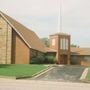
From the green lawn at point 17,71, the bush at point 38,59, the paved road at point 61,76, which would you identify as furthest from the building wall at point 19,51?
the paved road at point 61,76

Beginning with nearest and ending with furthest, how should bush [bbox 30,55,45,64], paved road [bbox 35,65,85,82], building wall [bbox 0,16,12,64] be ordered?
1. paved road [bbox 35,65,85,82]
2. building wall [bbox 0,16,12,64]
3. bush [bbox 30,55,45,64]

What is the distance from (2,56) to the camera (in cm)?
4697

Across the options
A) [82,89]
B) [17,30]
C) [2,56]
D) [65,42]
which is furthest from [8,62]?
[82,89]

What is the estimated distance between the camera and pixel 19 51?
156 feet

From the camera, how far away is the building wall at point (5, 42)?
46875mm

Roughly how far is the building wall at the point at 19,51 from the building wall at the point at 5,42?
2.66 ft

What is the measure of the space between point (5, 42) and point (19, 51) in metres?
2.61

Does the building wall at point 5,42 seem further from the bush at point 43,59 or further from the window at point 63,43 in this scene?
the window at point 63,43

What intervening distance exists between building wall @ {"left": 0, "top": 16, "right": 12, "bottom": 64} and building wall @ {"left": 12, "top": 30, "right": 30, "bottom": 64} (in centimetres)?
81

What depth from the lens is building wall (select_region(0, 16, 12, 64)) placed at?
46.9m

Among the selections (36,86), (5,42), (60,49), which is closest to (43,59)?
(60,49)

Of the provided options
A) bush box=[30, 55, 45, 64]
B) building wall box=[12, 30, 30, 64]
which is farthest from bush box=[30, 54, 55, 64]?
building wall box=[12, 30, 30, 64]

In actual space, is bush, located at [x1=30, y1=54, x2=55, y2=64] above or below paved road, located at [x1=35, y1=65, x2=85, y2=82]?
above

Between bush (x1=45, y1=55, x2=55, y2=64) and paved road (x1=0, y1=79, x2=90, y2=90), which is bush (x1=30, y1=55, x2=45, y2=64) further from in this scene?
paved road (x1=0, y1=79, x2=90, y2=90)
